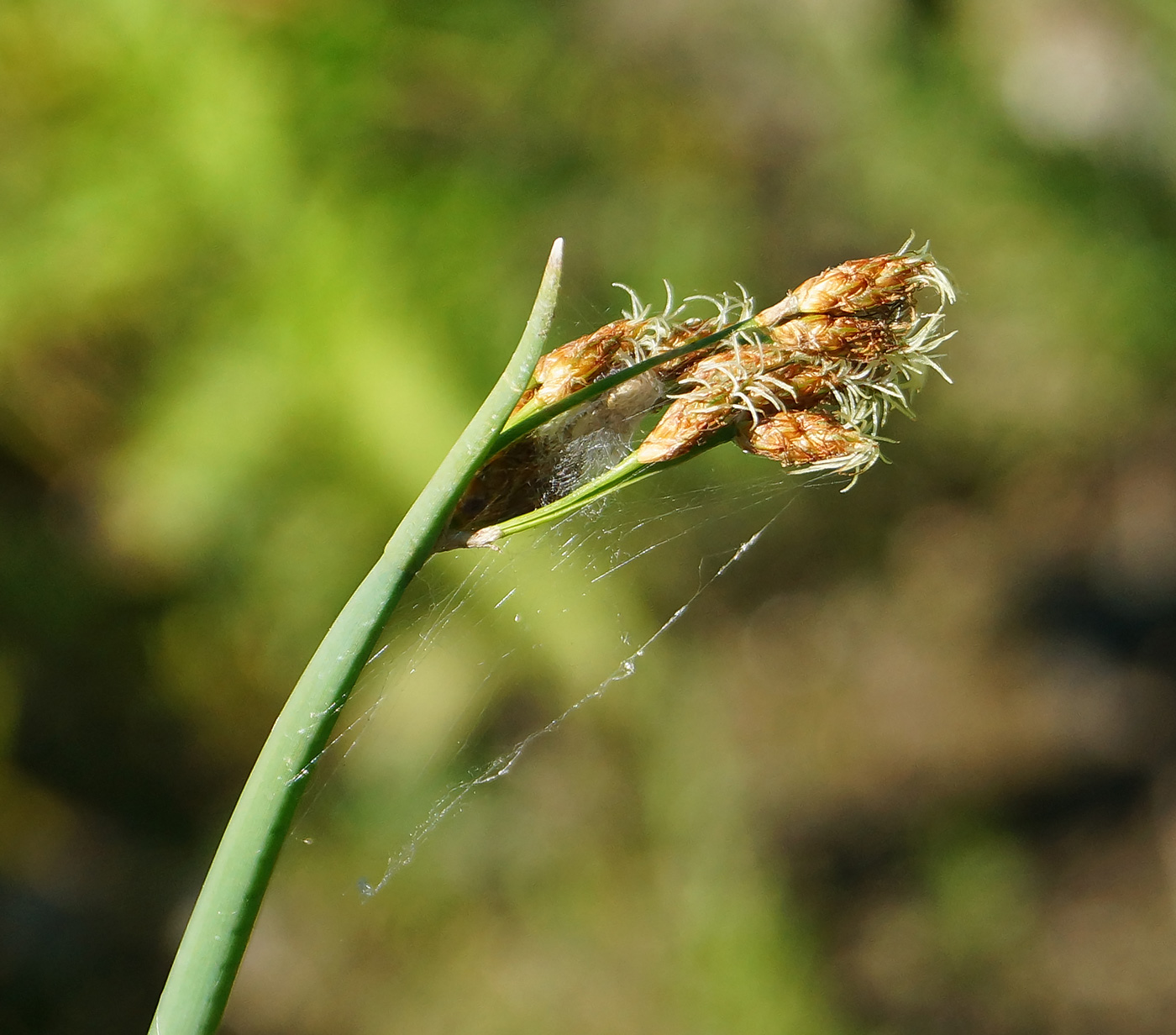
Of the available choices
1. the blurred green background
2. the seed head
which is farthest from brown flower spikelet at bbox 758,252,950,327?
the blurred green background

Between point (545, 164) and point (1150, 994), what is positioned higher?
point (545, 164)

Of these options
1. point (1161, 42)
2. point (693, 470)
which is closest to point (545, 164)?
point (693, 470)

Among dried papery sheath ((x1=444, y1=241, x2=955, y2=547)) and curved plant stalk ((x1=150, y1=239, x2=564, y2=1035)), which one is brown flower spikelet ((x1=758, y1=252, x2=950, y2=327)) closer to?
dried papery sheath ((x1=444, y1=241, x2=955, y2=547))

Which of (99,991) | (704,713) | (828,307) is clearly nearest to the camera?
(828,307)

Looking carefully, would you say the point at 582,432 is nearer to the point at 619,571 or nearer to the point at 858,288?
the point at 858,288

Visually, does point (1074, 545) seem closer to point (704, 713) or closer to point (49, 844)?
point (704, 713)

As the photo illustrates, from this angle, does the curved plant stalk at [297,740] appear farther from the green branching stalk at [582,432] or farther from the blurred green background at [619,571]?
the blurred green background at [619,571]

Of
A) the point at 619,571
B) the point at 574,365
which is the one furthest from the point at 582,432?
the point at 619,571
